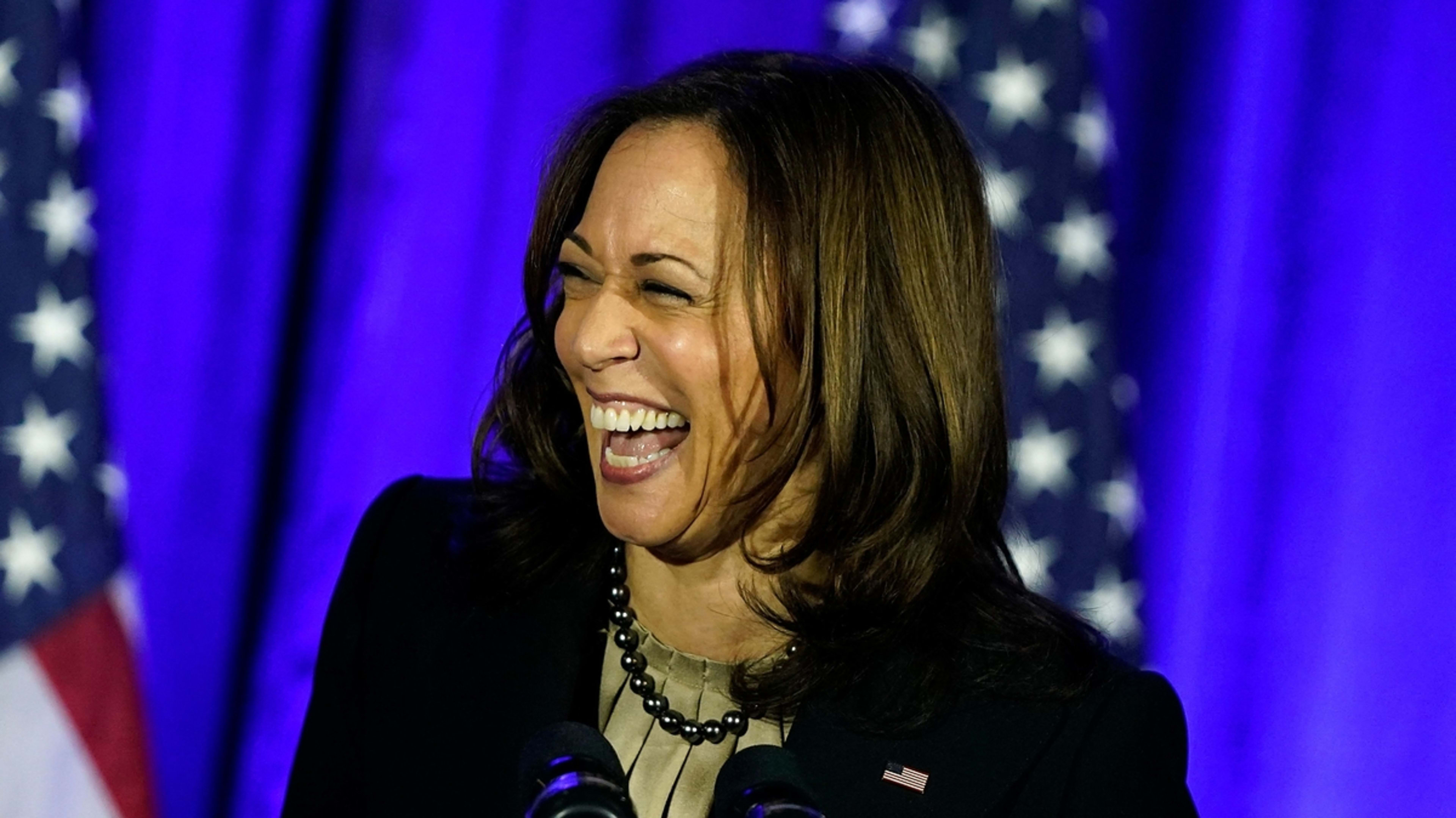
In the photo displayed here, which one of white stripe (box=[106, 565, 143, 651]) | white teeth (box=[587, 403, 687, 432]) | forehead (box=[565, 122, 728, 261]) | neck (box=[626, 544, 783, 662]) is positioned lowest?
white stripe (box=[106, 565, 143, 651])

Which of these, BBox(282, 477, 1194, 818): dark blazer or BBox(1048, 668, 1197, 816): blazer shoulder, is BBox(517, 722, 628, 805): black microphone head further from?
BBox(1048, 668, 1197, 816): blazer shoulder

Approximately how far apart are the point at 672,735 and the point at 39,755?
3.91 feet

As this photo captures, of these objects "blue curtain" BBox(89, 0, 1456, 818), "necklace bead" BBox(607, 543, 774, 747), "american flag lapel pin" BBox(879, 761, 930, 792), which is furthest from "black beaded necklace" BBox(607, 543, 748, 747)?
"blue curtain" BBox(89, 0, 1456, 818)

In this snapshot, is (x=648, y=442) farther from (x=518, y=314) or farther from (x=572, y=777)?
(x=518, y=314)

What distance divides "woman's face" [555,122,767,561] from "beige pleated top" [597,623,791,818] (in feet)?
→ 0.53

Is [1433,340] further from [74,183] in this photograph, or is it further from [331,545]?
[74,183]

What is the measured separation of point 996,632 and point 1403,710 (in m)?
1.08

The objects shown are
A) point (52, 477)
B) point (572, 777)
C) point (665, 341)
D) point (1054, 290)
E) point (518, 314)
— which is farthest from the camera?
point (518, 314)

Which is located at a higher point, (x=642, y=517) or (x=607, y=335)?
(x=607, y=335)

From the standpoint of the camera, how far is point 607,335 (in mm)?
1462

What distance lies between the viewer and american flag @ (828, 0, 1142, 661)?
2.30 meters

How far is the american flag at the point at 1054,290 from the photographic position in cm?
230

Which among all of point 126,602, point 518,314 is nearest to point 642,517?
point 518,314

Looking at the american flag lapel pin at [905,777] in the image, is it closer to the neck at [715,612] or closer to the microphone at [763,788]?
the neck at [715,612]
